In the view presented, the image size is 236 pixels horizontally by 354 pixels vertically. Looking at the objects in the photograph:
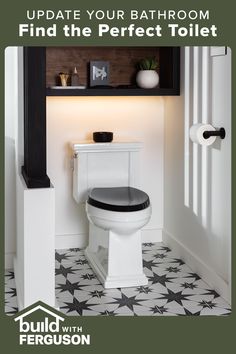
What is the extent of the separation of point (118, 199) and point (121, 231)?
200 mm

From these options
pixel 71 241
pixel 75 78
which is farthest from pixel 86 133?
pixel 71 241

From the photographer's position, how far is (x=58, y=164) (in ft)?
14.4

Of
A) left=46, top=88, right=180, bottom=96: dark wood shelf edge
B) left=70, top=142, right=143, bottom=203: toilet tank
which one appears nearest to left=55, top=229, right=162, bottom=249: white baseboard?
left=70, top=142, right=143, bottom=203: toilet tank

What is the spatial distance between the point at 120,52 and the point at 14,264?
1618mm

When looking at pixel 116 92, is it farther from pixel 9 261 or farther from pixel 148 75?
pixel 9 261

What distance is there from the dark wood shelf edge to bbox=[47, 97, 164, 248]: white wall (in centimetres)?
22

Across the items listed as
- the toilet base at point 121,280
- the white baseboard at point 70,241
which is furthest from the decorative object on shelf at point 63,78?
the toilet base at point 121,280

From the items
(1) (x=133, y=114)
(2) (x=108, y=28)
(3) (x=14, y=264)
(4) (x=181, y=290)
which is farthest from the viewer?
(1) (x=133, y=114)

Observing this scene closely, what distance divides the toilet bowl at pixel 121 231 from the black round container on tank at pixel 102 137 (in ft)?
1.56

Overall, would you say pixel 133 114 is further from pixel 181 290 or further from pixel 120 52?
pixel 181 290

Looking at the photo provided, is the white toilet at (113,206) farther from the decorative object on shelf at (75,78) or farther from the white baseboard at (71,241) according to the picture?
the decorative object on shelf at (75,78)

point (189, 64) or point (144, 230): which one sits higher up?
point (189, 64)

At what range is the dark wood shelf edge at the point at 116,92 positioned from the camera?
A: 4113mm

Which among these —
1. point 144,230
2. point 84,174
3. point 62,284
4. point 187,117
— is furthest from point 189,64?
point 62,284
